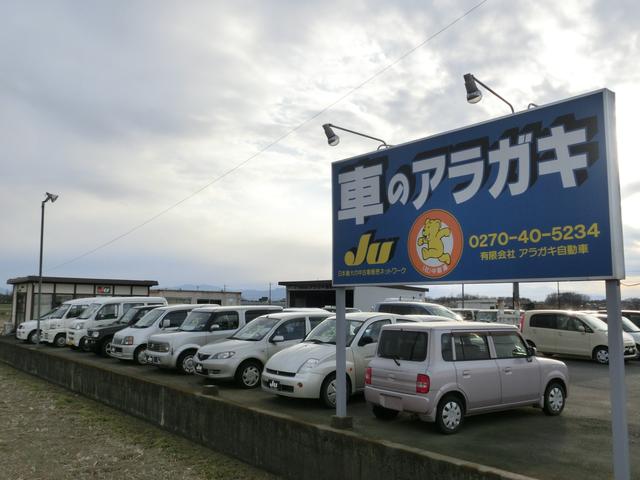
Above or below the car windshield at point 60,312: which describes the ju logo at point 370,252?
above

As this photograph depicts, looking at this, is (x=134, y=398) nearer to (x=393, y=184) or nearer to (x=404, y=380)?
(x=404, y=380)

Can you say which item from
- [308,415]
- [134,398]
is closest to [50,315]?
[134,398]

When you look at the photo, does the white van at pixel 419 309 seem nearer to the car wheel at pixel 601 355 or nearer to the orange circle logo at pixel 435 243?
the car wheel at pixel 601 355

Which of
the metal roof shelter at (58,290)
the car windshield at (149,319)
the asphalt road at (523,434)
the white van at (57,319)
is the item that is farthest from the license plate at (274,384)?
the metal roof shelter at (58,290)

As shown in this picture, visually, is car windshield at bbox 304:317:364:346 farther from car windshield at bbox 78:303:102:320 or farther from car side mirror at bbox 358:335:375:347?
car windshield at bbox 78:303:102:320

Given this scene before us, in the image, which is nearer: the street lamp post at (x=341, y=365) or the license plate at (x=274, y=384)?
the street lamp post at (x=341, y=365)

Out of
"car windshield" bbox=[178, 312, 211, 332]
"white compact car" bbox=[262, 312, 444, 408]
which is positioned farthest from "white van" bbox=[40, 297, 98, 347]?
"white compact car" bbox=[262, 312, 444, 408]

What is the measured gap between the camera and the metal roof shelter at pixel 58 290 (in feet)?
109

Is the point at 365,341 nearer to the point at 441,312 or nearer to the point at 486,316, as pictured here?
the point at 441,312

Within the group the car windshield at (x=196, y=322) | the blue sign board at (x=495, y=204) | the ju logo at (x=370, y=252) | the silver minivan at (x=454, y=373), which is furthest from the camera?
the car windshield at (x=196, y=322)

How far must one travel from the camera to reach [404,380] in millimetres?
7926

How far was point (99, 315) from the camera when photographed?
841 inches

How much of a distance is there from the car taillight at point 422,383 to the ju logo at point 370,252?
6.06 feet

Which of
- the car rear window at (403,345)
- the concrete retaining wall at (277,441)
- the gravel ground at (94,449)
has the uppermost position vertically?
the car rear window at (403,345)
